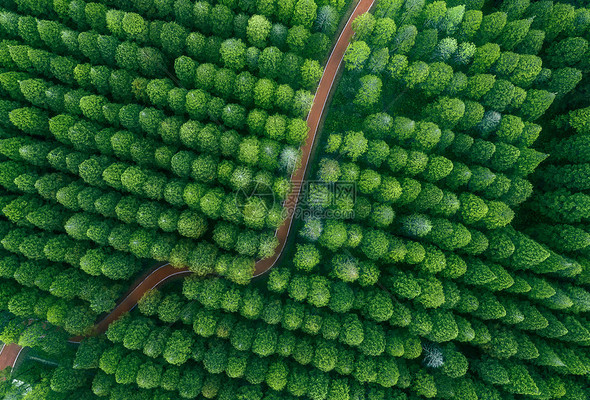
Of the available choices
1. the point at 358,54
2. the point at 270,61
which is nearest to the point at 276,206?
the point at 270,61

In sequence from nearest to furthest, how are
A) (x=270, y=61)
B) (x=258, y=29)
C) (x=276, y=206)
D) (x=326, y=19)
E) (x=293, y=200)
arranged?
(x=258, y=29), (x=270, y=61), (x=276, y=206), (x=326, y=19), (x=293, y=200)

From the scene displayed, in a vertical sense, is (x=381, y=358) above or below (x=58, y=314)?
above

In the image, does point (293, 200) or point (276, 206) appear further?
point (293, 200)

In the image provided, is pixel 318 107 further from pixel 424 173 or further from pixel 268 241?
pixel 268 241

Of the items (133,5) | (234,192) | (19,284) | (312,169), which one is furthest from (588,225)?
(19,284)

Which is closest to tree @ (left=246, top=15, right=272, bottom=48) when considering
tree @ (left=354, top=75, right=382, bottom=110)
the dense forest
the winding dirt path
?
the dense forest

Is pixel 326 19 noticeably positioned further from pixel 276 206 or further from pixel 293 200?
pixel 276 206
